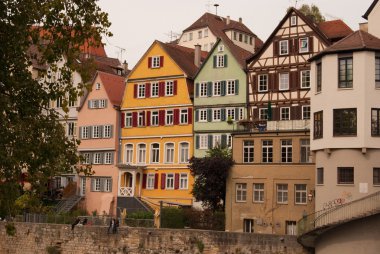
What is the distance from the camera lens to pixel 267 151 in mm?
44688

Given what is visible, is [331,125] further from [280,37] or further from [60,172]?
[60,172]

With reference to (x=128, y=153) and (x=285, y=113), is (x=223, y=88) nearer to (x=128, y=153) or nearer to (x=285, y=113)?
(x=285, y=113)

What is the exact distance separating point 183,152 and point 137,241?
14.7 metres

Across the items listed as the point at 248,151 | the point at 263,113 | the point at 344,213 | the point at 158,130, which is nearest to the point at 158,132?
the point at 158,130

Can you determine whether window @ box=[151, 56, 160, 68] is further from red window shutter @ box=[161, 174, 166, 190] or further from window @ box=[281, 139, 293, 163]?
window @ box=[281, 139, 293, 163]

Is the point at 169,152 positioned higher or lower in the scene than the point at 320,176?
higher

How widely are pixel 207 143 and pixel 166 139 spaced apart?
4.10 metres

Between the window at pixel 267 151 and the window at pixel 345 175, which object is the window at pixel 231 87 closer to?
the window at pixel 267 151

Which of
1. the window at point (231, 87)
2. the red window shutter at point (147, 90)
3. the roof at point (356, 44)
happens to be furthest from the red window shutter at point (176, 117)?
the roof at point (356, 44)

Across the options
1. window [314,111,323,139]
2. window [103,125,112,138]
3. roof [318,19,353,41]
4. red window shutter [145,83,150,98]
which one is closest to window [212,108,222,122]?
red window shutter [145,83,150,98]

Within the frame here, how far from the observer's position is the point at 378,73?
124 ft

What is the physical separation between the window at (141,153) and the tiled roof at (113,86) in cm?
441

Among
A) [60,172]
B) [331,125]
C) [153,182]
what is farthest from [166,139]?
[60,172]

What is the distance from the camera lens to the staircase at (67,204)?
57572mm
